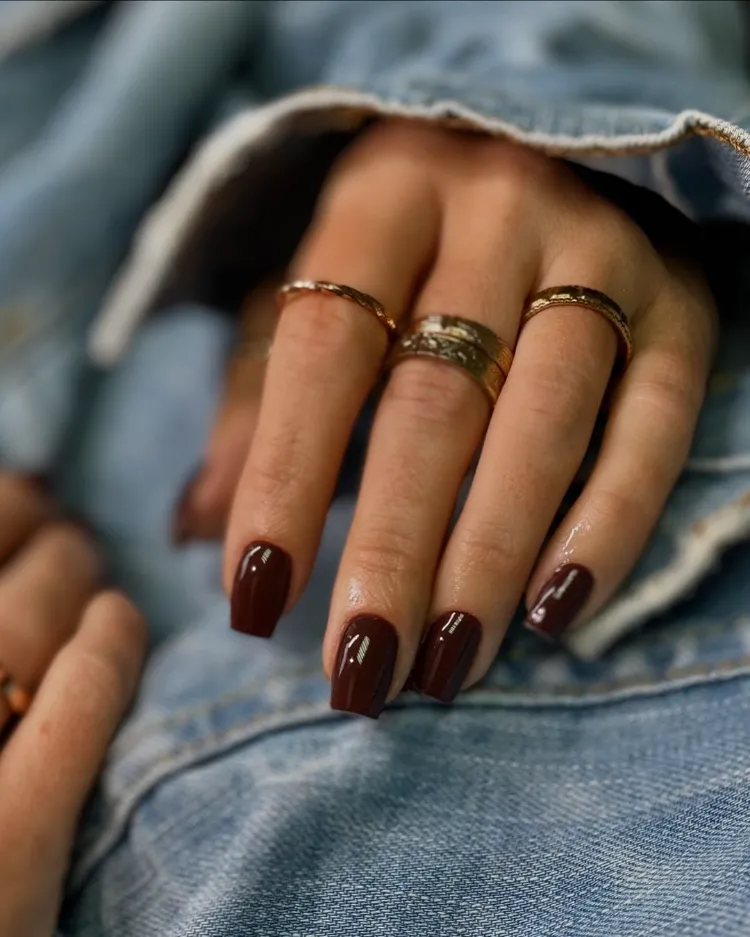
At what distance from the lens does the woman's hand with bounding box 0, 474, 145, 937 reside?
43cm

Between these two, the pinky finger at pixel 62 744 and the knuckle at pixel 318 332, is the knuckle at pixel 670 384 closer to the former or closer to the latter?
the knuckle at pixel 318 332

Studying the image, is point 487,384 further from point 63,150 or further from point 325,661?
Answer: point 63,150

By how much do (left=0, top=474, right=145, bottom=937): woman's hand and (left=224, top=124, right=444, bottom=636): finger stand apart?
0.11 m

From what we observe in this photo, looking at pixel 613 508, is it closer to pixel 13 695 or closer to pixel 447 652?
pixel 447 652

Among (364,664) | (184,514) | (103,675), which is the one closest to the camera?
(364,664)

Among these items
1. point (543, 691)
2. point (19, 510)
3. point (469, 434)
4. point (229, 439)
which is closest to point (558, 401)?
point (469, 434)

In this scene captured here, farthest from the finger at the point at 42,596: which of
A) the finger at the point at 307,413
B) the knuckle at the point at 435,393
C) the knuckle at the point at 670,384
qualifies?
the knuckle at the point at 670,384

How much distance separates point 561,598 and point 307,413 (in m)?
0.15

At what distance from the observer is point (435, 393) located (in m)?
0.44

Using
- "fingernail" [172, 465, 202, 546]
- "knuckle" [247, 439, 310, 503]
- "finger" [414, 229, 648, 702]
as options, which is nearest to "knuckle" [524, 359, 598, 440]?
"finger" [414, 229, 648, 702]

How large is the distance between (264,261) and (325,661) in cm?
40

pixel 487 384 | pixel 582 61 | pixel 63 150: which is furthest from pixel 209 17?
pixel 487 384

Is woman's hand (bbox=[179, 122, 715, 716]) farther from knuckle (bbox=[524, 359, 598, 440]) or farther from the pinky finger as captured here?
the pinky finger

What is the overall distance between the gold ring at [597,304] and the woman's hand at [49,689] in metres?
0.30
